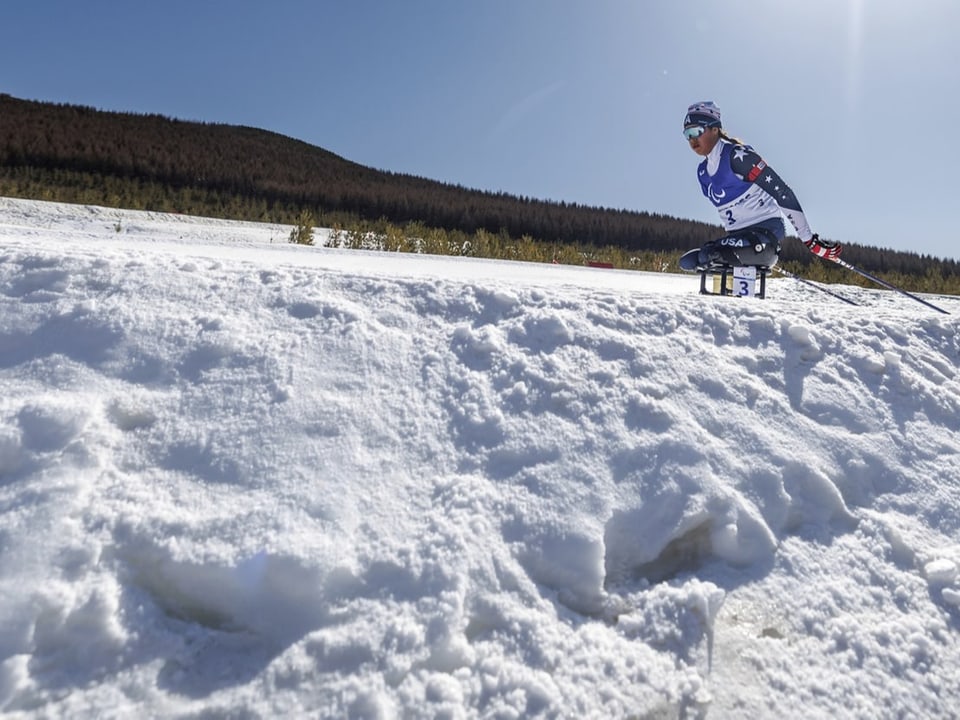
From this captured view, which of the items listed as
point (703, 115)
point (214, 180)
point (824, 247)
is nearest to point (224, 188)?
point (214, 180)

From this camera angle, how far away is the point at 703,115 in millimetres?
4668

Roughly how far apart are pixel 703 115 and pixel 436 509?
4191mm

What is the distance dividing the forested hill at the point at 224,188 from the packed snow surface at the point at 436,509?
1389cm

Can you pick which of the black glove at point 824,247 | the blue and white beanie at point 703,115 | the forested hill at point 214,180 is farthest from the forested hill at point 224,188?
the black glove at point 824,247

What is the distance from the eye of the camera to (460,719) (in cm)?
137

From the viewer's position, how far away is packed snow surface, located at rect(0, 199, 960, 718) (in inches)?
57.1

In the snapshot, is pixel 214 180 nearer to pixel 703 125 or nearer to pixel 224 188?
pixel 224 188

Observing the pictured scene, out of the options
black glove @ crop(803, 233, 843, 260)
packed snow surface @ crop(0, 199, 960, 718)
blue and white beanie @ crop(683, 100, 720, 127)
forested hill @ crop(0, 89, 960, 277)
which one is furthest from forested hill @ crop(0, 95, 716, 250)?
black glove @ crop(803, 233, 843, 260)

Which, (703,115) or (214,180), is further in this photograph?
(214,180)

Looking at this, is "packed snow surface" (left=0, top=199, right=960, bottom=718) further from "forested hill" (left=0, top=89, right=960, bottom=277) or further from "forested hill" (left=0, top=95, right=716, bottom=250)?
"forested hill" (left=0, top=95, right=716, bottom=250)

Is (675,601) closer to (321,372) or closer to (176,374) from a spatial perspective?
(321,372)

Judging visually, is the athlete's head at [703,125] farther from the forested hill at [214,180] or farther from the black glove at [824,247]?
the forested hill at [214,180]

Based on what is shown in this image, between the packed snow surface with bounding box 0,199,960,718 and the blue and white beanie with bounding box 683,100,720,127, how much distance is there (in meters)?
2.55

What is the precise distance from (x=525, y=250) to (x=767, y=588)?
1120 cm
